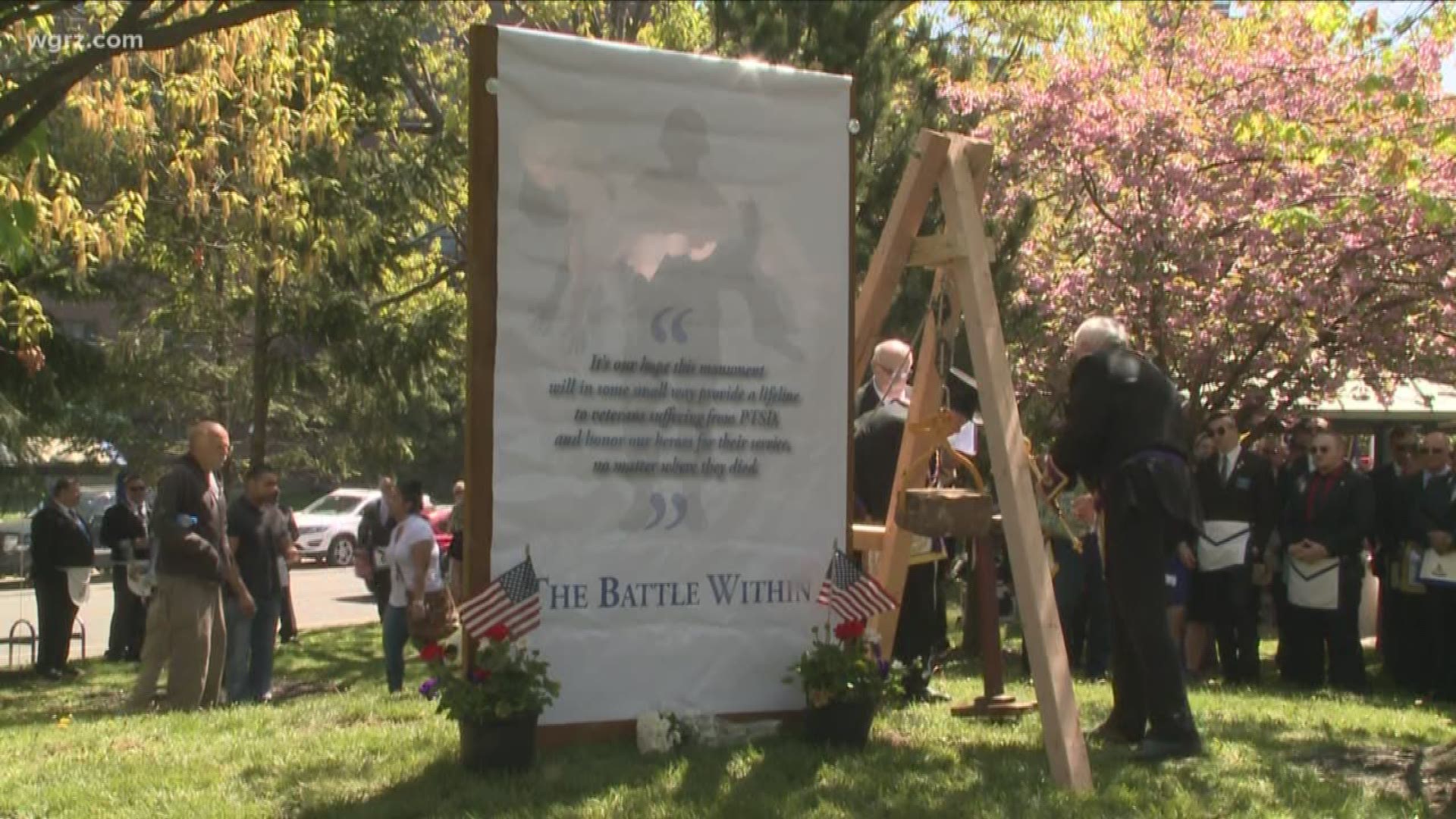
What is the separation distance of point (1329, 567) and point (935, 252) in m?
6.04

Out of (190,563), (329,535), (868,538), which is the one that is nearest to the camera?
(868,538)

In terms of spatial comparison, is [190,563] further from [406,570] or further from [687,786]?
[687,786]

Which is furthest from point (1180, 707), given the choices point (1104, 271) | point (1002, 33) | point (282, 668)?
point (1002, 33)

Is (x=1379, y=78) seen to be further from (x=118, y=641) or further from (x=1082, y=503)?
(x=118, y=641)

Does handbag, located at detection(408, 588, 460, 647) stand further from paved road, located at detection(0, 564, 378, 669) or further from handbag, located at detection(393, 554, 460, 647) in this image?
paved road, located at detection(0, 564, 378, 669)

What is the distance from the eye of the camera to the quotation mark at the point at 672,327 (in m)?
6.57

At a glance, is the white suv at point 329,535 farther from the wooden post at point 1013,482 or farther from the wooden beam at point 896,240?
the wooden post at point 1013,482

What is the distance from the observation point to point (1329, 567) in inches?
439

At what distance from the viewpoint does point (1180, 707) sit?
6277 millimetres

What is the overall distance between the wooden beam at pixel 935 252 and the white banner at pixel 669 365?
1.13ft

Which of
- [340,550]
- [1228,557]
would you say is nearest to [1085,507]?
[1228,557]

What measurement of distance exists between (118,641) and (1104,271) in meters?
11.9

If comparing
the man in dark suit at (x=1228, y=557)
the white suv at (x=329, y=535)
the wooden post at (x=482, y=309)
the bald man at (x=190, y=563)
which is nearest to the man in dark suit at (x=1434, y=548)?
the man in dark suit at (x=1228, y=557)

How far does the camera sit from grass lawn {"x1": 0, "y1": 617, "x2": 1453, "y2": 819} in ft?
17.9
